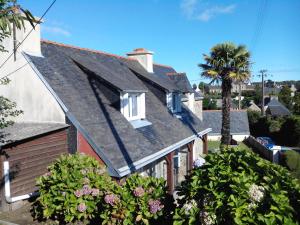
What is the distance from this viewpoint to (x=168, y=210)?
6.51 meters

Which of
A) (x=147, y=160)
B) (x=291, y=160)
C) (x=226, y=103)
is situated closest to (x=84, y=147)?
Answer: (x=147, y=160)

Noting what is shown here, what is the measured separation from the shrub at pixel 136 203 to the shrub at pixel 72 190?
555 mm

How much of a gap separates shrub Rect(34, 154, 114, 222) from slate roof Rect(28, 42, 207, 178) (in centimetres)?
174

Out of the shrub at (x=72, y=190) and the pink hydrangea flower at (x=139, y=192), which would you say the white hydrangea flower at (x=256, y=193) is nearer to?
the pink hydrangea flower at (x=139, y=192)

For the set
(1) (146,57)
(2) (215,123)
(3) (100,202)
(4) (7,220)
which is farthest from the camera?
(2) (215,123)

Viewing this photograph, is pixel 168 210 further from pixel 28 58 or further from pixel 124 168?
pixel 28 58

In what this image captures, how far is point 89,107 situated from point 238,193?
844 centimetres

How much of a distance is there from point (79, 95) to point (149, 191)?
690cm

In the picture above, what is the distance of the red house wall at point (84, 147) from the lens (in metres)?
10.2

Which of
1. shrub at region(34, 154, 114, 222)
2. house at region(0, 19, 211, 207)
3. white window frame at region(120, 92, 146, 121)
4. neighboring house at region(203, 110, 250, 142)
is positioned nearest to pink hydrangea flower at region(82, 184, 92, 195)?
shrub at region(34, 154, 114, 222)

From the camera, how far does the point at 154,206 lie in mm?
6094

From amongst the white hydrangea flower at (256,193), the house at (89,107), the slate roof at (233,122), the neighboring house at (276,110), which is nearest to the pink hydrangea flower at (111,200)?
the house at (89,107)

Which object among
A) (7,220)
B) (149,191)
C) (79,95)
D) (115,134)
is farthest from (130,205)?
(79,95)

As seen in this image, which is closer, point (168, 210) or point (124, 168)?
point (168, 210)
